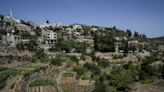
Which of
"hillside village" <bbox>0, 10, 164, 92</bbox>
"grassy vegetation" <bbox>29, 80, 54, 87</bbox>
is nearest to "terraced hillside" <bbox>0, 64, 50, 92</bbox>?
"hillside village" <bbox>0, 10, 164, 92</bbox>

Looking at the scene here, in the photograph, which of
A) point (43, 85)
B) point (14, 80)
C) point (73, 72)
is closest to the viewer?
point (43, 85)

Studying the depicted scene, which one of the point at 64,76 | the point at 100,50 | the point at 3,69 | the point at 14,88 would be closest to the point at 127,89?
the point at 64,76

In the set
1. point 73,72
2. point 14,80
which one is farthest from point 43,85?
point 73,72

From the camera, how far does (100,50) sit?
41.2m

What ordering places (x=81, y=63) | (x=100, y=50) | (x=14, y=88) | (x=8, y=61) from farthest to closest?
(x=100, y=50), (x=81, y=63), (x=8, y=61), (x=14, y=88)

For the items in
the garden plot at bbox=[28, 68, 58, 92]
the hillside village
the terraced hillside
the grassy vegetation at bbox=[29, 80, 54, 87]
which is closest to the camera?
the terraced hillside

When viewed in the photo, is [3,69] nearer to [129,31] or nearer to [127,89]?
[127,89]

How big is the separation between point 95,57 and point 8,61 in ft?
34.0

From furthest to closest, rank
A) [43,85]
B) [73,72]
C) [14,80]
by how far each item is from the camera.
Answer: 1. [73,72]
2. [14,80]
3. [43,85]

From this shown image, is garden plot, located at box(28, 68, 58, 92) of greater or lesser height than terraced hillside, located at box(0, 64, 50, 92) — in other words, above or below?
below

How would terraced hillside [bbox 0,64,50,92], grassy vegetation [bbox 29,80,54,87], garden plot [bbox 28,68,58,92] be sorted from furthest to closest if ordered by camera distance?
grassy vegetation [bbox 29,80,54,87], garden plot [bbox 28,68,58,92], terraced hillside [bbox 0,64,50,92]

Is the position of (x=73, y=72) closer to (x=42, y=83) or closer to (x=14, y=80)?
(x=42, y=83)

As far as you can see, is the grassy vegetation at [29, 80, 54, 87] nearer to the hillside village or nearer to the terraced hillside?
the hillside village

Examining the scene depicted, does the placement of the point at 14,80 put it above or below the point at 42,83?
above
